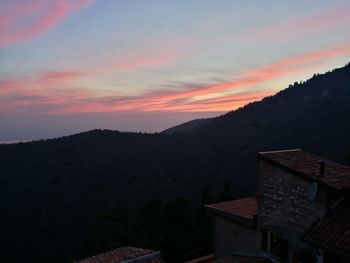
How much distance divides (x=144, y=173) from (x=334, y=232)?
2624 inches

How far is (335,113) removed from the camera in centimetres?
7394

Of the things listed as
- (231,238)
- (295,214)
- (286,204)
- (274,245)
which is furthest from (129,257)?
(295,214)

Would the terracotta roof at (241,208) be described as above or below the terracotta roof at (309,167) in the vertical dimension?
below

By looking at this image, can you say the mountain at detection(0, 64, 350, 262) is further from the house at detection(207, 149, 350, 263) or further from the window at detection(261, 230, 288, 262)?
the window at detection(261, 230, 288, 262)

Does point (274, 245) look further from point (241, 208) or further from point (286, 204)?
point (241, 208)

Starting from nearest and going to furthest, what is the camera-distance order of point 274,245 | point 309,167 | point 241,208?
point 309,167, point 274,245, point 241,208

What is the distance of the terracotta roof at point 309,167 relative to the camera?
9812 millimetres

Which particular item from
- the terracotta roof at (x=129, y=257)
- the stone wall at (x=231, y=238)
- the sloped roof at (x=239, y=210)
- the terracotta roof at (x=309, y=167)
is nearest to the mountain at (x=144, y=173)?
the stone wall at (x=231, y=238)

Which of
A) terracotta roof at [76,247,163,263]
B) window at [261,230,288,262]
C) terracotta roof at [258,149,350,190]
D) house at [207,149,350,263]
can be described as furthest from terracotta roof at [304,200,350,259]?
terracotta roof at [76,247,163,263]

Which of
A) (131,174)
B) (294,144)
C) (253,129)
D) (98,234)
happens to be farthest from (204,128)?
(98,234)

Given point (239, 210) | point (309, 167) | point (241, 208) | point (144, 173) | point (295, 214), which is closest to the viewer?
point (295, 214)

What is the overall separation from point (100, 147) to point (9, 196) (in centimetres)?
2368

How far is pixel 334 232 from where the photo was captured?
9.12 m

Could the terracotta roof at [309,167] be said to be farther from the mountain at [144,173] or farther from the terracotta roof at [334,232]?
the mountain at [144,173]
